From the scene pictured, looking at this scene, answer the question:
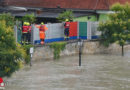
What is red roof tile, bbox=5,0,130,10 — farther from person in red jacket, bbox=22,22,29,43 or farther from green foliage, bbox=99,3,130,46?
person in red jacket, bbox=22,22,29,43

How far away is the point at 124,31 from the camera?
32188mm

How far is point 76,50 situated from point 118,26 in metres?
3.66

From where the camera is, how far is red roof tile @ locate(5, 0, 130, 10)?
4203 centimetres

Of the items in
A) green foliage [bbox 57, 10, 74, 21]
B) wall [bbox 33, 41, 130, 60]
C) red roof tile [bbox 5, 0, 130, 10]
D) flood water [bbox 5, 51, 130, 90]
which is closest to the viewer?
flood water [bbox 5, 51, 130, 90]

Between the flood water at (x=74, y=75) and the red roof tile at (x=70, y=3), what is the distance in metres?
12.4

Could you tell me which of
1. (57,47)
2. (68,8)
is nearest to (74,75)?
(57,47)

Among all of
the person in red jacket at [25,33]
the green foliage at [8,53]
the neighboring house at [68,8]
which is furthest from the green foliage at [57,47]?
the green foliage at [8,53]

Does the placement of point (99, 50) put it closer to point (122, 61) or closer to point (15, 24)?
point (122, 61)

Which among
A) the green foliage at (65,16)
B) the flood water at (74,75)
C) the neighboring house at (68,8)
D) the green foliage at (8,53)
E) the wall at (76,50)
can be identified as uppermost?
the neighboring house at (68,8)

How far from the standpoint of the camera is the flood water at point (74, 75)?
66.1 feet

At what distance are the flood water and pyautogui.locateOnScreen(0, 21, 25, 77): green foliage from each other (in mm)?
1670

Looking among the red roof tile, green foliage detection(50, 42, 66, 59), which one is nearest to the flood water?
green foliage detection(50, 42, 66, 59)

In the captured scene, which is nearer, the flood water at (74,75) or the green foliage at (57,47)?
the flood water at (74,75)

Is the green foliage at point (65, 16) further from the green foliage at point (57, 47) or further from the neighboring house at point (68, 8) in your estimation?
the green foliage at point (57, 47)
